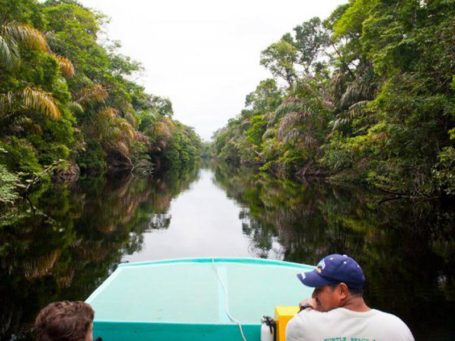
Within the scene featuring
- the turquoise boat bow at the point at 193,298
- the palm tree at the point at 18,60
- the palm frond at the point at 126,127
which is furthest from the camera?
the palm frond at the point at 126,127

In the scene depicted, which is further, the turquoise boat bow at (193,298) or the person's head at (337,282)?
the turquoise boat bow at (193,298)

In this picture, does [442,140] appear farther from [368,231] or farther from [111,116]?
[111,116]

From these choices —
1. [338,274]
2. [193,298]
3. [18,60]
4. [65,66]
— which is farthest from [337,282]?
[65,66]

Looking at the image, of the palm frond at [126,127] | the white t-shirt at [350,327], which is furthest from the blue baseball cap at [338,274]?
the palm frond at [126,127]

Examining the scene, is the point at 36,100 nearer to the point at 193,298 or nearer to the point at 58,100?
the point at 58,100

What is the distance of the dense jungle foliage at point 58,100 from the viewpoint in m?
12.9

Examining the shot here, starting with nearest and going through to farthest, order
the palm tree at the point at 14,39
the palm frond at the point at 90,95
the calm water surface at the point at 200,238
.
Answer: the calm water surface at the point at 200,238 < the palm tree at the point at 14,39 < the palm frond at the point at 90,95

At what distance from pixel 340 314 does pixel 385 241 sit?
756cm

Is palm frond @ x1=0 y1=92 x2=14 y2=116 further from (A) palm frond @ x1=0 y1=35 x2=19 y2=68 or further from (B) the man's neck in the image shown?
(B) the man's neck

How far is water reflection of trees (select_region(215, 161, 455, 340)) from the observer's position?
5062 mm

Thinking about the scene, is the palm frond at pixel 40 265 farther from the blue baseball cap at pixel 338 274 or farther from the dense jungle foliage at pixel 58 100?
the blue baseball cap at pixel 338 274

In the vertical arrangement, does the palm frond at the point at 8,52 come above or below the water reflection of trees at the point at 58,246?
above

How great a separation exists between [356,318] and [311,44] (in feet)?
127

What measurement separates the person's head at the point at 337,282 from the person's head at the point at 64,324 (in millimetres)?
1063
